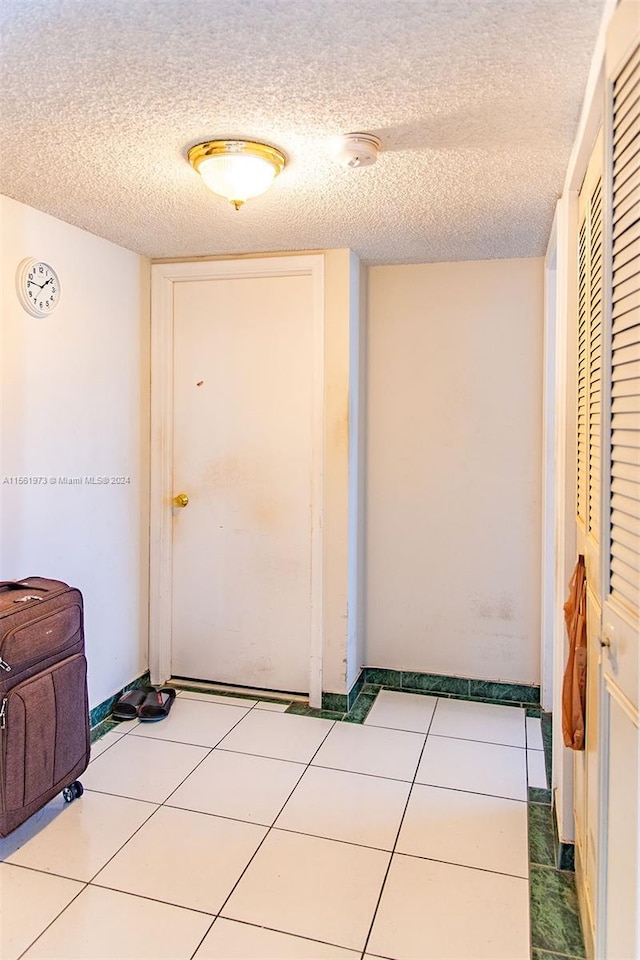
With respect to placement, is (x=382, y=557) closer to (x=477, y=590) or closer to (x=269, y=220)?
(x=477, y=590)

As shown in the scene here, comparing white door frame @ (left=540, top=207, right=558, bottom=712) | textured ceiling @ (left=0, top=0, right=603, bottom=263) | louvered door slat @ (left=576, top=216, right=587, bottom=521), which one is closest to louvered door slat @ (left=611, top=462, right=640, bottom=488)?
louvered door slat @ (left=576, top=216, right=587, bottom=521)

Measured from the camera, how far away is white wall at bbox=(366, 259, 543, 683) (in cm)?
322

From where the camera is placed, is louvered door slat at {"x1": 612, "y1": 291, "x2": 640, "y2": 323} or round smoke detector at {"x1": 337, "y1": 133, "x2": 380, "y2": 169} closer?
louvered door slat at {"x1": 612, "y1": 291, "x2": 640, "y2": 323}

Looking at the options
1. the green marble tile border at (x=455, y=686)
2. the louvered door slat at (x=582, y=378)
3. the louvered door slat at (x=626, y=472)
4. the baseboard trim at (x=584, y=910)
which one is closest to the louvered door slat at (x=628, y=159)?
the louvered door slat at (x=626, y=472)

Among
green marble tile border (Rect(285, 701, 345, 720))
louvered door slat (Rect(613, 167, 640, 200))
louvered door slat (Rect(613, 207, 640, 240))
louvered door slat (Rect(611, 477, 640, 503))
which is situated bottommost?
green marble tile border (Rect(285, 701, 345, 720))

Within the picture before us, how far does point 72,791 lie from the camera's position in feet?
7.64

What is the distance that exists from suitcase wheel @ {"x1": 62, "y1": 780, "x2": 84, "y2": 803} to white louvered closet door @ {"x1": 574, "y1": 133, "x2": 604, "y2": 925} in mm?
1675

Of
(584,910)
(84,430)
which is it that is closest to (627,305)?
(584,910)

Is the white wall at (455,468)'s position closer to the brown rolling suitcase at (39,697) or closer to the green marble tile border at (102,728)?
the green marble tile border at (102,728)

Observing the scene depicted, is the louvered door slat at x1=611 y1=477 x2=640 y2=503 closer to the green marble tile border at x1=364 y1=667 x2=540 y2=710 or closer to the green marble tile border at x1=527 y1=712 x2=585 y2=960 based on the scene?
the green marble tile border at x1=527 y1=712 x2=585 y2=960

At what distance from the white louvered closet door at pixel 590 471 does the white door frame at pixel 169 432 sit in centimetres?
140

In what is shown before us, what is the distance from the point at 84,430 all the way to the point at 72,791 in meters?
1.43

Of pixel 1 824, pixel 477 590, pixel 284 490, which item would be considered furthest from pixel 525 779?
pixel 1 824

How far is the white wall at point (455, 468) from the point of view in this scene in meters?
3.22
